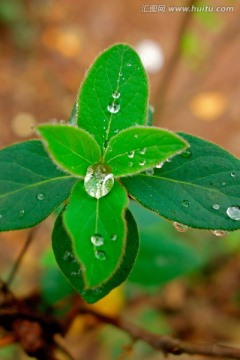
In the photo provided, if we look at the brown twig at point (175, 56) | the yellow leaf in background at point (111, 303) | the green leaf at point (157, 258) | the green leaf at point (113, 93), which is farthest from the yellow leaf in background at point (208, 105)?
the green leaf at point (113, 93)

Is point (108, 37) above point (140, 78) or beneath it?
above

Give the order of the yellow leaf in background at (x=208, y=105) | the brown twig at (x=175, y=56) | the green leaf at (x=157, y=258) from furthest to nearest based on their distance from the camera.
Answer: the yellow leaf in background at (x=208, y=105), the brown twig at (x=175, y=56), the green leaf at (x=157, y=258)

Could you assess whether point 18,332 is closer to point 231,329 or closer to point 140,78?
point 140,78

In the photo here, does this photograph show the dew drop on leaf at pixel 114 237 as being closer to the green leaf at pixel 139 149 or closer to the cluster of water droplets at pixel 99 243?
the cluster of water droplets at pixel 99 243

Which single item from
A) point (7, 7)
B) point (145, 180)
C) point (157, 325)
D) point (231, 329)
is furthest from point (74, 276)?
point (7, 7)

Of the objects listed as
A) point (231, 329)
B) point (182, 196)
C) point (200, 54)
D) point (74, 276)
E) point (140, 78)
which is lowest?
point (231, 329)

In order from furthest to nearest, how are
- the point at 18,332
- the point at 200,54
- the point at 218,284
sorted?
1. the point at 200,54
2. the point at 218,284
3. the point at 18,332
